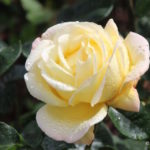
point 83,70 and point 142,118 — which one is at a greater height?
point 83,70

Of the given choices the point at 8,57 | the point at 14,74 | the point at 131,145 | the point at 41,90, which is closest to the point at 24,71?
the point at 14,74

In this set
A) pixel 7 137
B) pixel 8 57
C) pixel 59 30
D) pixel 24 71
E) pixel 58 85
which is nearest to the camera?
pixel 58 85

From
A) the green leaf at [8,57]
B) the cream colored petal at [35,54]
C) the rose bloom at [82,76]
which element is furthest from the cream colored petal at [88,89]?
the green leaf at [8,57]

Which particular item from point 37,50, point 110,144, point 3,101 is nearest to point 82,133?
point 37,50

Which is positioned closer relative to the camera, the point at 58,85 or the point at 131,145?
the point at 58,85

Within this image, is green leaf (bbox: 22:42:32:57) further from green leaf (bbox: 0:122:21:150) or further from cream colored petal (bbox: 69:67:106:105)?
cream colored petal (bbox: 69:67:106:105)

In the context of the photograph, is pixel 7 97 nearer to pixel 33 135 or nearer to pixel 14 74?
pixel 14 74
